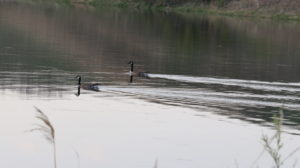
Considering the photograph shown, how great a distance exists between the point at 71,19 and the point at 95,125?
170ft

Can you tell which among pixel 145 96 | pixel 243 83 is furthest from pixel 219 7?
pixel 145 96

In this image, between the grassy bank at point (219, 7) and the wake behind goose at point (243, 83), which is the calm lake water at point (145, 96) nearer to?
the wake behind goose at point (243, 83)

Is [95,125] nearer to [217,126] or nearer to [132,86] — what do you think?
[217,126]

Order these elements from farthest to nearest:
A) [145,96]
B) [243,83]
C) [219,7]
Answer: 1. [219,7]
2. [243,83]
3. [145,96]

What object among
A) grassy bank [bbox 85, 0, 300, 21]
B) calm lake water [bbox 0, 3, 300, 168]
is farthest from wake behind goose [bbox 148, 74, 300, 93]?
grassy bank [bbox 85, 0, 300, 21]

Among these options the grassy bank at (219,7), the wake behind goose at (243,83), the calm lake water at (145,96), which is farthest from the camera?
the grassy bank at (219,7)

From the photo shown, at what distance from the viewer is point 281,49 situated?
62.2 m

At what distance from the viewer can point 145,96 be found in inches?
1409

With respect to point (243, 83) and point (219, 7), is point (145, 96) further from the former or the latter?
point (219, 7)

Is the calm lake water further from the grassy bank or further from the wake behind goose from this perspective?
the grassy bank

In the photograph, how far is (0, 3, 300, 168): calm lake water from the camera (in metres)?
24.7

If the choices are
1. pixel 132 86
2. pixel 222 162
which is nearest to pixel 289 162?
pixel 222 162

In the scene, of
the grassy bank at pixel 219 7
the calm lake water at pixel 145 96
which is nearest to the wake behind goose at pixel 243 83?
the calm lake water at pixel 145 96

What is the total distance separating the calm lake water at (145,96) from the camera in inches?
972
